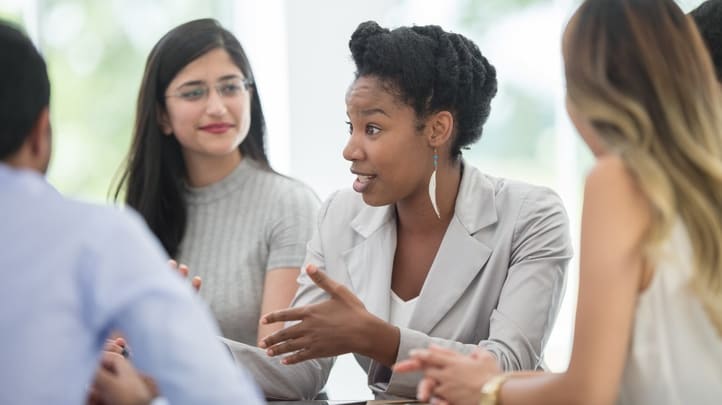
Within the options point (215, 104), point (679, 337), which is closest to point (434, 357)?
point (679, 337)

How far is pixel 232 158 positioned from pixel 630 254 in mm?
1942

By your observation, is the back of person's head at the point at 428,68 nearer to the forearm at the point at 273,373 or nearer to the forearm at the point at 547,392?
the forearm at the point at 273,373

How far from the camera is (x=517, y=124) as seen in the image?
6.20m

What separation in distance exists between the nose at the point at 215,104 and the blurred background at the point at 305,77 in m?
2.32

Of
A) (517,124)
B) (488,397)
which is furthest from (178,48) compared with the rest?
(517,124)

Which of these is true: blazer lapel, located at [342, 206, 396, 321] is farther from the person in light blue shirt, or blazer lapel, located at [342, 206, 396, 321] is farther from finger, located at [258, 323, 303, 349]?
the person in light blue shirt

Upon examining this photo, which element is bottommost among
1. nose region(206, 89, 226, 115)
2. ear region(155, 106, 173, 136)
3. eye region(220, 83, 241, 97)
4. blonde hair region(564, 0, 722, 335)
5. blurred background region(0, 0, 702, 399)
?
blonde hair region(564, 0, 722, 335)

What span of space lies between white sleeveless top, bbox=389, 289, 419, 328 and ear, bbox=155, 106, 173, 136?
107 centimetres

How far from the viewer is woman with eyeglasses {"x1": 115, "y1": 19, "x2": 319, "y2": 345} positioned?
310cm

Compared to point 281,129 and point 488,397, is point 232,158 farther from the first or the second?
point 281,129

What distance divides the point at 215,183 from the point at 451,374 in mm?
1609

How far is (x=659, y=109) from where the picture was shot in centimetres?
163

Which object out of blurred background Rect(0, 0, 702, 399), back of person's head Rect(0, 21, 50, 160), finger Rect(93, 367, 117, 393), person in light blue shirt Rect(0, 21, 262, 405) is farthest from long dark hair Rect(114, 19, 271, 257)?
blurred background Rect(0, 0, 702, 399)

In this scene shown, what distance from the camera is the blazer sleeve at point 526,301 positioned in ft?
7.81
